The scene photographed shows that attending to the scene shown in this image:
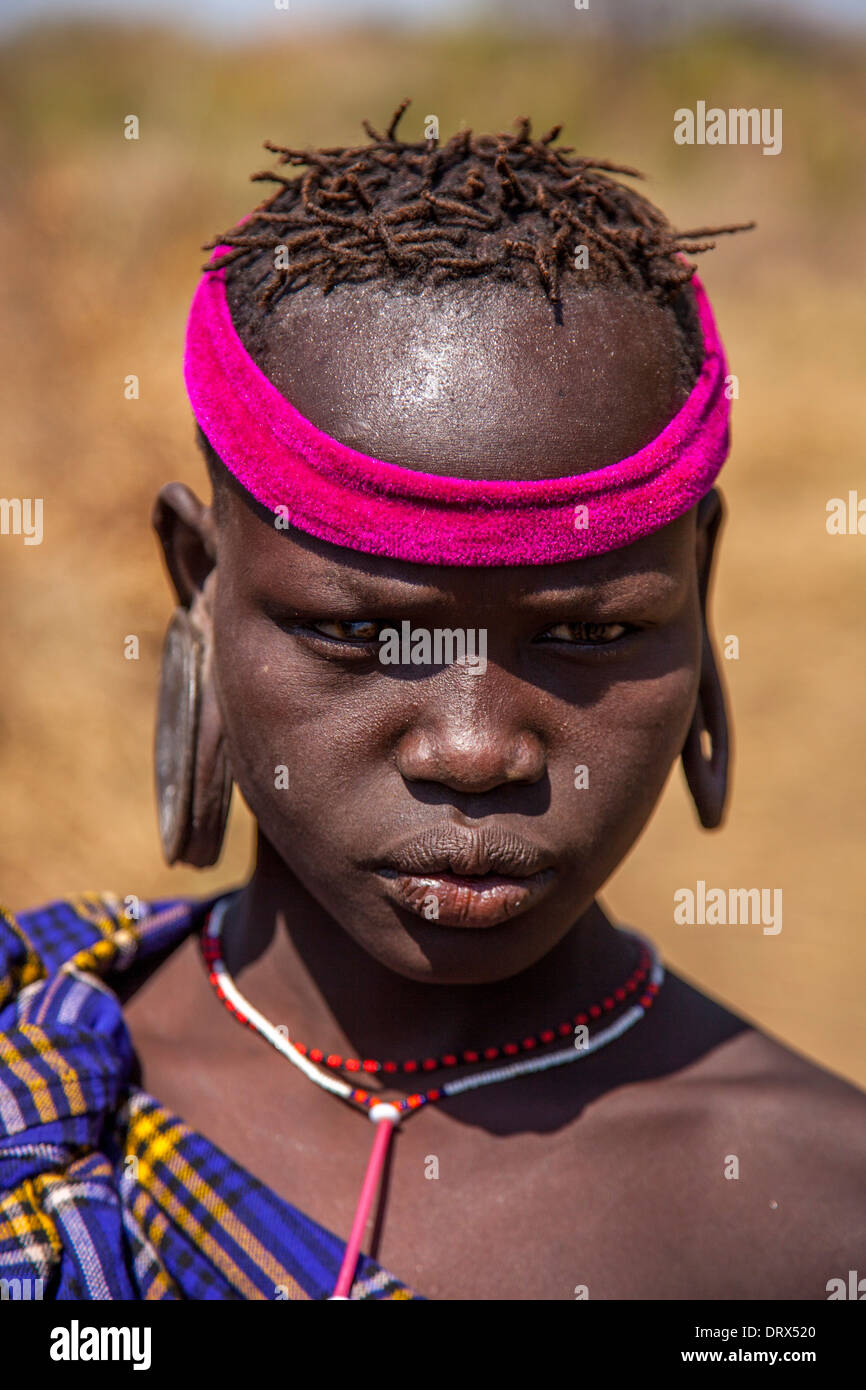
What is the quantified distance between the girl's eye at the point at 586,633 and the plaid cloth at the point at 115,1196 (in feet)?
3.13

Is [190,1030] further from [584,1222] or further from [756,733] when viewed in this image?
[756,733]


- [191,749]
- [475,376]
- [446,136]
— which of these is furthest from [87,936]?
[446,136]

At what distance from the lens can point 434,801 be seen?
2.05m

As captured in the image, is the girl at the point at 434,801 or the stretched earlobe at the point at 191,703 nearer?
the girl at the point at 434,801

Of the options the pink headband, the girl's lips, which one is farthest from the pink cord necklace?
the pink headband

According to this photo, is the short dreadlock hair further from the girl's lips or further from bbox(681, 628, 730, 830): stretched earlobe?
the girl's lips

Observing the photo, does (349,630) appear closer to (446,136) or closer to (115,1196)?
(115,1196)

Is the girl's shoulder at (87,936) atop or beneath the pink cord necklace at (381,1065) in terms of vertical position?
atop

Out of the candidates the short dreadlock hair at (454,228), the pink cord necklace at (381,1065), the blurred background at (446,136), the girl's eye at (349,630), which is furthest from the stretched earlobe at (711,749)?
the blurred background at (446,136)

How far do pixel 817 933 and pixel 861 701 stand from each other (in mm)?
2477

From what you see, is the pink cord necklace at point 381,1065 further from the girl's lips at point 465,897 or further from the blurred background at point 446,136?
the blurred background at point 446,136

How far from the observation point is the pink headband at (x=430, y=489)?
6.48ft

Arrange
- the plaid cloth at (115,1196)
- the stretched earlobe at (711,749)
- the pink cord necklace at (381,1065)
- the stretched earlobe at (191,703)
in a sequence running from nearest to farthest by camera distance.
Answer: the plaid cloth at (115,1196) → the pink cord necklace at (381,1065) → the stretched earlobe at (191,703) → the stretched earlobe at (711,749)

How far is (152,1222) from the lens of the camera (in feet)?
7.52
